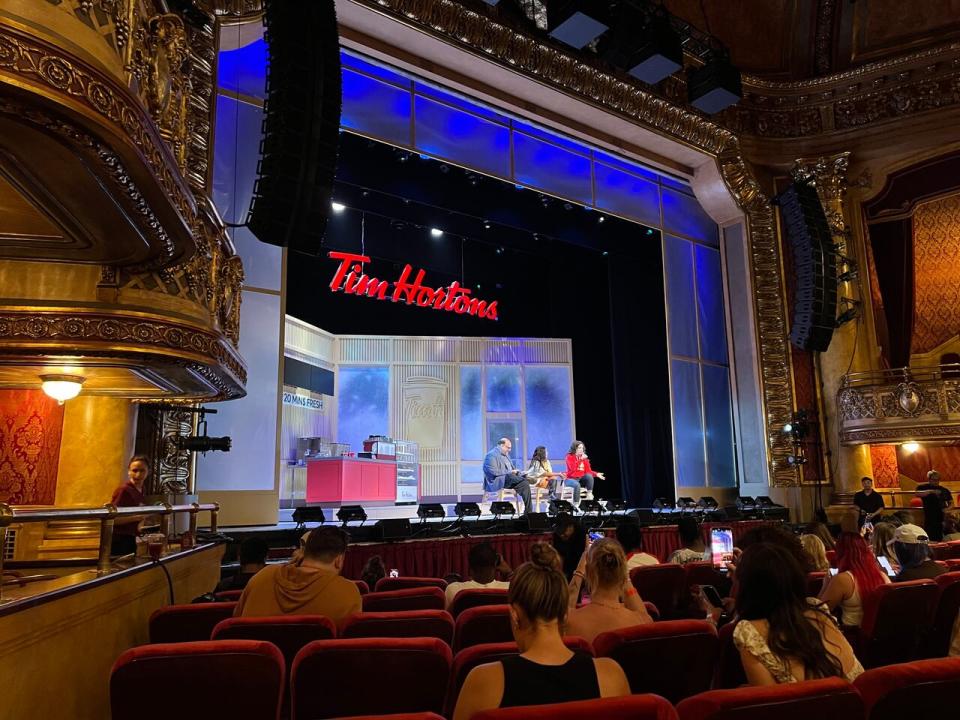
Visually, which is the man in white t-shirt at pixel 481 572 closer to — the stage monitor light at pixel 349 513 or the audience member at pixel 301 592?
the audience member at pixel 301 592

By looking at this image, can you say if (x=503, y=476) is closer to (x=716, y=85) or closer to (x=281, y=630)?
(x=716, y=85)

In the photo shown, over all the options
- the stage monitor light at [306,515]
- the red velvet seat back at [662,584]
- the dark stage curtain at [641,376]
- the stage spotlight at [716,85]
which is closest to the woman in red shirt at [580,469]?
the dark stage curtain at [641,376]

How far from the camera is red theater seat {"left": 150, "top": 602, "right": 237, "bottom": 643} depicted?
2988 mm

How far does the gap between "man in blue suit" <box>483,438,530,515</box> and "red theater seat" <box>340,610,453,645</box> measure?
26.6ft

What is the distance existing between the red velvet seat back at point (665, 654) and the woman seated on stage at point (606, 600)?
35 cm

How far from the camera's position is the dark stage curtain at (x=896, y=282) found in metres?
14.1

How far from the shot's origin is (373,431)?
49.1 ft

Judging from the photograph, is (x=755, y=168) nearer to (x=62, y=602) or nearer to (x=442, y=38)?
(x=442, y=38)

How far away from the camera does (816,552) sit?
13.6 feet

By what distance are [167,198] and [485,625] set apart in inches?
115

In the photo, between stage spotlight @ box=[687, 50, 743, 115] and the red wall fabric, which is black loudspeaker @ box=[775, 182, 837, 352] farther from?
the red wall fabric

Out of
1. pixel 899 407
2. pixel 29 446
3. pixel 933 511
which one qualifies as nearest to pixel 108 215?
pixel 29 446

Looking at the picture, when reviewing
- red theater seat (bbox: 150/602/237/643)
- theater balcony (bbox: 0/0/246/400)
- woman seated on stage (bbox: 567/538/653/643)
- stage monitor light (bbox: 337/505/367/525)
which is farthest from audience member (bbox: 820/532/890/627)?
stage monitor light (bbox: 337/505/367/525)

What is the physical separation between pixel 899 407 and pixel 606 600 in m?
11.2
